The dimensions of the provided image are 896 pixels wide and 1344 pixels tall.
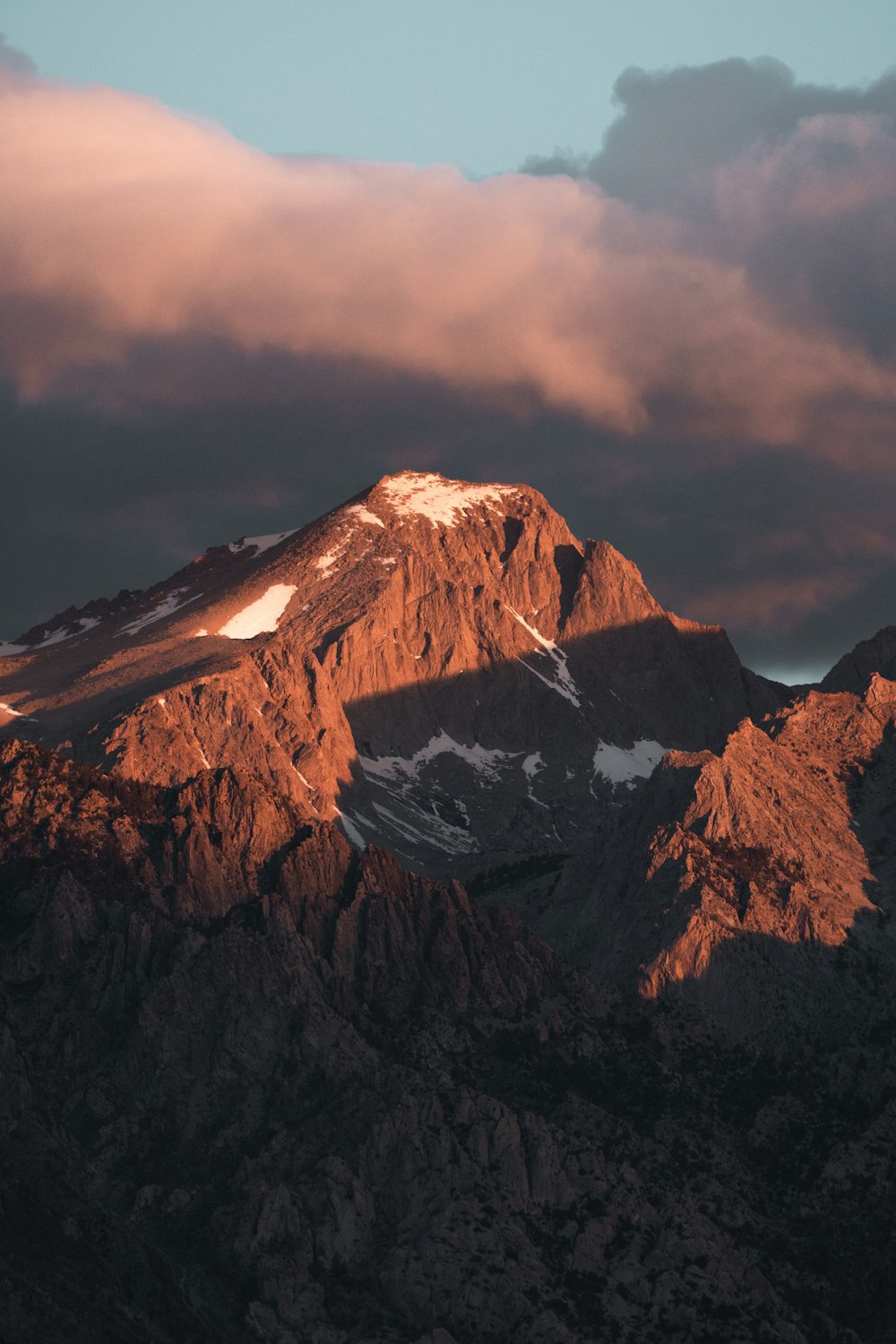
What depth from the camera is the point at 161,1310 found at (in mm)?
194750

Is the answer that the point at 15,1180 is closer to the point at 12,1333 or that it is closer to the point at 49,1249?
the point at 49,1249

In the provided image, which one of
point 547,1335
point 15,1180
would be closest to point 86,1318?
point 15,1180

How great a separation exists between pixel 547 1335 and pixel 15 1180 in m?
42.5

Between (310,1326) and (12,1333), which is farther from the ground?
(12,1333)

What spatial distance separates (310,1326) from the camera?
199875 mm

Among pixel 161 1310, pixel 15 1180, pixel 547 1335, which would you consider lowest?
pixel 547 1335

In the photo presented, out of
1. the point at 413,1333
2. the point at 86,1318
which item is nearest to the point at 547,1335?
the point at 413,1333

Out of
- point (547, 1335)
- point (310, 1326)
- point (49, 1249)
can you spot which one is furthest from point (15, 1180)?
point (547, 1335)

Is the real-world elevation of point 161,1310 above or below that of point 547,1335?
above

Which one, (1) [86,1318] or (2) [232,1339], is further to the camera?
(2) [232,1339]

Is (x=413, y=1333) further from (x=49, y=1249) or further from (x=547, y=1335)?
(x=49, y=1249)

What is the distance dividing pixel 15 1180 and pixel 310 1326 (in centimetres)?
2528

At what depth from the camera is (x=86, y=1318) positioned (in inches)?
7136

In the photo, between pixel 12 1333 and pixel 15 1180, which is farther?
pixel 15 1180
